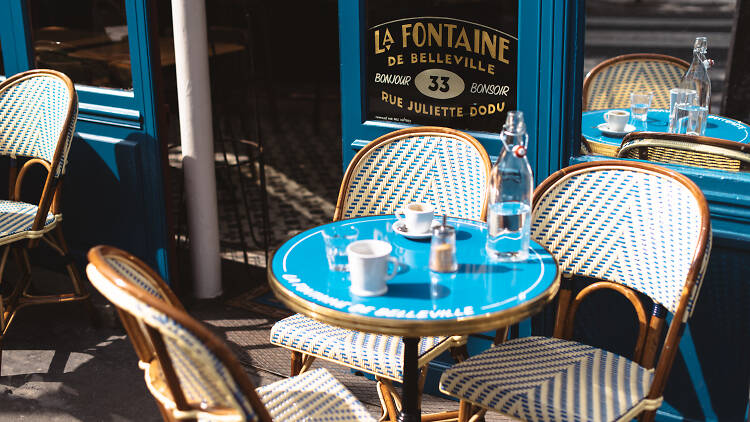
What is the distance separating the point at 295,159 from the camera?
241 inches

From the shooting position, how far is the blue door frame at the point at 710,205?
236 cm

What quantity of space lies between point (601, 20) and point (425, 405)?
578 inches

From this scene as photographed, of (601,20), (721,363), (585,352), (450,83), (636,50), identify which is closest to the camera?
(585,352)

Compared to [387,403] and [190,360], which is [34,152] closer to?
[387,403]

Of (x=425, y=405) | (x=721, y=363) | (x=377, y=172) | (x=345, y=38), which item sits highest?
(x=345, y=38)

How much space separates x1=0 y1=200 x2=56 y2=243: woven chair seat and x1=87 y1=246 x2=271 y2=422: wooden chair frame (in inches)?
64.8

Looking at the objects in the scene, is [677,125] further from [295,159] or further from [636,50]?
[636,50]

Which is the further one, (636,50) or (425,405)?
(636,50)

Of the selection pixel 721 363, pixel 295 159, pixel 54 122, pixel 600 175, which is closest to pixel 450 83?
pixel 600 175

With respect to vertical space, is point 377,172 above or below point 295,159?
above

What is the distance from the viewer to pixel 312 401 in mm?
1929

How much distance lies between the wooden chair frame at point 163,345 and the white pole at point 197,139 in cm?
185

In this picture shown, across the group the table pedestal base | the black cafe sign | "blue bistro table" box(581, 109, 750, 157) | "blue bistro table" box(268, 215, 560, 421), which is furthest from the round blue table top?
"blue bistro table" box(581, 109, 750, 157)

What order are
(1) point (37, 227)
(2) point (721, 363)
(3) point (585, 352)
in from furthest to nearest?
(1) point (37, 227)
(2) point (721, 363)
(3) point (585, 352)
